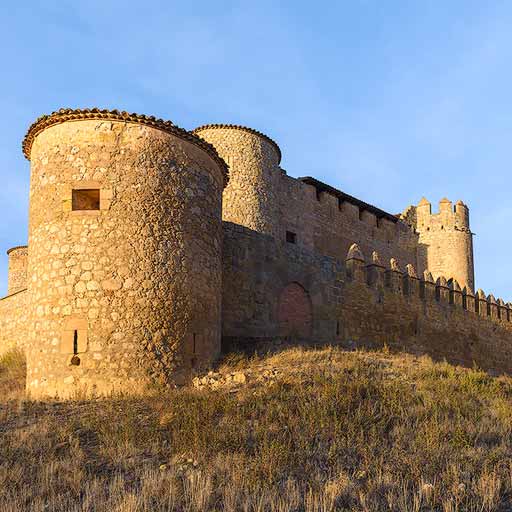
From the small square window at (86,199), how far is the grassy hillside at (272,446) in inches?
138

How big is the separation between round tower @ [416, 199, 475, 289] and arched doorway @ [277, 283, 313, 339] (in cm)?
1630

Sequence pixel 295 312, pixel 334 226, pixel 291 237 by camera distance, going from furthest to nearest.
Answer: pixel 334 226
pixel 291 237
pixel 295 312

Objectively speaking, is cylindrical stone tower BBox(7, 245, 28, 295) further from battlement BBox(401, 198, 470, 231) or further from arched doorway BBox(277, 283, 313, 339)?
battlement BBox(401, 198, 470, 231)

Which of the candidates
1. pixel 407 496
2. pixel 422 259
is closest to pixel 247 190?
pixel 422 259

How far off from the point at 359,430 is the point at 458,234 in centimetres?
2596

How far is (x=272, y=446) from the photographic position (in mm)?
7887

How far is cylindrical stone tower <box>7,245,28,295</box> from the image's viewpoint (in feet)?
84.9

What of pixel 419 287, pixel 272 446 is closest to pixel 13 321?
pixel 419 287

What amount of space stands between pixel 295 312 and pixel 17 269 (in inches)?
524

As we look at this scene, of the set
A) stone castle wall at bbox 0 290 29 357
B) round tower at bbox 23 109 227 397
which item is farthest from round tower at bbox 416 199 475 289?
round tower at bbox 23 109 227 397

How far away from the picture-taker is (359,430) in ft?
29.3

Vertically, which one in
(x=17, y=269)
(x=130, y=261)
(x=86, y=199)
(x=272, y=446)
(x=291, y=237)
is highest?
(x=291, y=237)

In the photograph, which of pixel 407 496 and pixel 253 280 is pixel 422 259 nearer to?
pixel 253 280

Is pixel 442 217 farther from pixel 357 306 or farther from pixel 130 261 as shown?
pixel 130 261
